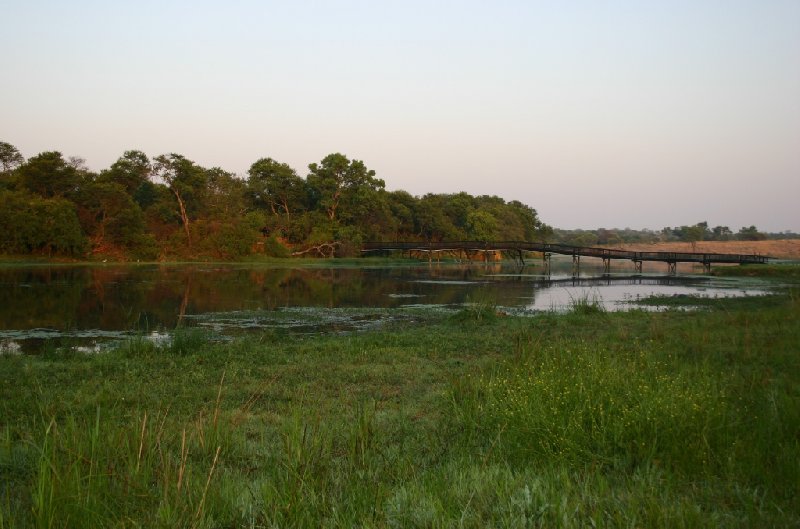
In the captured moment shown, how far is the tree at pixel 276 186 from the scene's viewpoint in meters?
75.4

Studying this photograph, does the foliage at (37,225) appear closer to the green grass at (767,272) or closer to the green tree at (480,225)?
the green tree at (480,225)

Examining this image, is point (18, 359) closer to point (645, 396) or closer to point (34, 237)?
point (645, 396)

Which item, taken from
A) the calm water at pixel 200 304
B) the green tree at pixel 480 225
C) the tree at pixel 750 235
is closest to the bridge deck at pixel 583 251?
the green tree at pixel 480 225

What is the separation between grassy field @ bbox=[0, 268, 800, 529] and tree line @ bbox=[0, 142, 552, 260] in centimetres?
4675

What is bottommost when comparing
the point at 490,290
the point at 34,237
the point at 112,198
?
the point at 490,290

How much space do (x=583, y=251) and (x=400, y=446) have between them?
208 feet

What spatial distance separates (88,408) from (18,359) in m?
4.66

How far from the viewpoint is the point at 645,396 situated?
571 cm

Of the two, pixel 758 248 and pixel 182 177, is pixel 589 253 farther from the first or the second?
pixel 758 248

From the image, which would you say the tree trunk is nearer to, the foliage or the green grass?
the foliage

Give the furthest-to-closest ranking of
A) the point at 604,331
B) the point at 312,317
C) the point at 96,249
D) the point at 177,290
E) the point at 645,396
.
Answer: the point at 96,249
the point at 177,290
the point at 312,317
the point at 604,331
the point at 645,396

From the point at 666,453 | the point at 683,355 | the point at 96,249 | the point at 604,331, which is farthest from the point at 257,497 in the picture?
the point at 96,249

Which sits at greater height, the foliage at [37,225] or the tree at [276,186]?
the tree at [276,186]

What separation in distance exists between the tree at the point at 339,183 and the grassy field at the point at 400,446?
213 ft
